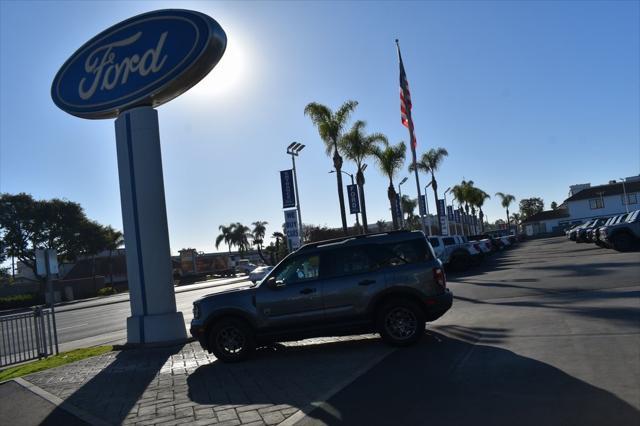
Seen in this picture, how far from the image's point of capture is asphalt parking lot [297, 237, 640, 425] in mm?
5594

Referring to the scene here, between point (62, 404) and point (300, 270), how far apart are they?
159 inches

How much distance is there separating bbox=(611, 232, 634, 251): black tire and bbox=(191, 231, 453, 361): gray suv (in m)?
18.9

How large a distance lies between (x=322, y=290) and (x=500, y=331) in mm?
3091

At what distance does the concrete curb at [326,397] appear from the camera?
6.09 meters

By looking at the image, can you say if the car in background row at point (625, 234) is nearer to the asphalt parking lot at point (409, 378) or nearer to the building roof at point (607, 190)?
the asphalt parking lot at point (409, 378)

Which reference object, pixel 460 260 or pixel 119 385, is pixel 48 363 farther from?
pixel 460 260

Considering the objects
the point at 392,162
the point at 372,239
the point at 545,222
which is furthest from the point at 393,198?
the point at 545,222

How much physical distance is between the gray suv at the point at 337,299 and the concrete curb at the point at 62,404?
7.92ft

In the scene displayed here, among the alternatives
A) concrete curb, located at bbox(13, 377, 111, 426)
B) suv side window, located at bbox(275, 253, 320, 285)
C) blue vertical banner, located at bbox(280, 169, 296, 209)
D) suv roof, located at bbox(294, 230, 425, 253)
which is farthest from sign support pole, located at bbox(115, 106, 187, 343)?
blue vertical banner, located at bbox(280, 169, 296, 209)

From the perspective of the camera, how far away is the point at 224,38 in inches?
537

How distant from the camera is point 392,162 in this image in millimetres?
41250

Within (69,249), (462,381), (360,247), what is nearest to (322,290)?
(360,247)

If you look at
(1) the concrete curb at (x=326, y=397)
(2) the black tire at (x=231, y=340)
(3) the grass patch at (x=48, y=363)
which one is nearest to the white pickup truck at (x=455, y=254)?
(3) the grass patch at (x=48, y=363)

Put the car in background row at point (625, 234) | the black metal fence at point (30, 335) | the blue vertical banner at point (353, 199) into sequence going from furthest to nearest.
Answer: the blue vertical banner at point (353, 199) < the car in background row at point (625, 234) < the black metal fence at point (30, 335)
